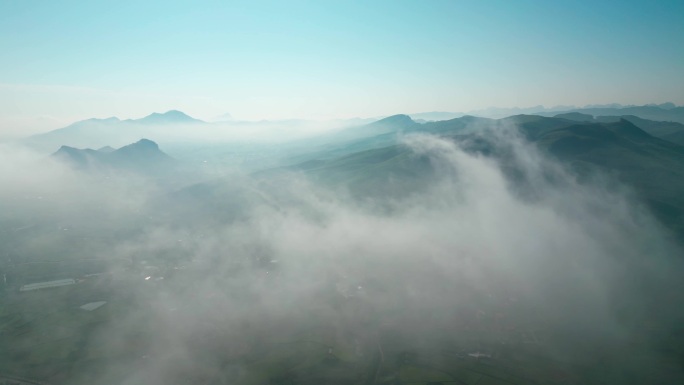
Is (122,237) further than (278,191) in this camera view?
No

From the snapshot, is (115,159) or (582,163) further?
(115,159)

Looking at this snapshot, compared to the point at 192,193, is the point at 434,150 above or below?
above

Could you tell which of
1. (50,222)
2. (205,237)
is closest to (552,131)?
(205,237)

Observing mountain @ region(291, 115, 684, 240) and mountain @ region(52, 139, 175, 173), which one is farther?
mountain @ region(52, 139, 175, 173)

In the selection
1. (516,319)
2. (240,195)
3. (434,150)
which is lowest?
(516,319)

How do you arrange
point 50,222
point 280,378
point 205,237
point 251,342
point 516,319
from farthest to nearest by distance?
point 50,222 < point 205,237 < point 516,319 < point 251,342 < point 280,378

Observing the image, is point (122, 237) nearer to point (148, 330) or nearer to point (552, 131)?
point (148, 330)

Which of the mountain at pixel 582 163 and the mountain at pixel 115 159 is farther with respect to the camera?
the mountain at pixel 115 159

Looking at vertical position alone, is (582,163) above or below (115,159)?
below
